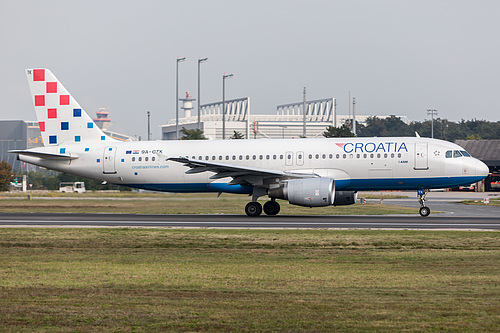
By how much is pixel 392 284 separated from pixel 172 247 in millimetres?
8587

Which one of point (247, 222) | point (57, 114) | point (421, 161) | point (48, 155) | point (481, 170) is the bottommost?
point (247, 222)

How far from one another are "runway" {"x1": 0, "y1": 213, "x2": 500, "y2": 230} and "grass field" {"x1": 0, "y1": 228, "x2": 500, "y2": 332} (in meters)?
3.91

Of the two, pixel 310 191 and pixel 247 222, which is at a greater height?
pixel 310 191

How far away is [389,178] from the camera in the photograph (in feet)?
107

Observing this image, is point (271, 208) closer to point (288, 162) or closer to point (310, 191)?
point (288, 162)

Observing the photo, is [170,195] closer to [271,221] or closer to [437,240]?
[271,221]

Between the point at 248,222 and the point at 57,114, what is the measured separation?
14.5 meters

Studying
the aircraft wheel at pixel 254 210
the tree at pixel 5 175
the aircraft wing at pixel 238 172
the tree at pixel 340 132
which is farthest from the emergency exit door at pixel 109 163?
the tree at pixel 340 132

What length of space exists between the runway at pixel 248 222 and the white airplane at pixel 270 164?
1417 mm

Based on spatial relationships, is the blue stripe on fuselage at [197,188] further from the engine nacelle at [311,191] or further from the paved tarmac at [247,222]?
the engine nacelle at [311,191]

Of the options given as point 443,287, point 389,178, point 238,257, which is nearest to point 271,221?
point 389,178

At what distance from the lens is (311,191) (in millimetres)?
30141

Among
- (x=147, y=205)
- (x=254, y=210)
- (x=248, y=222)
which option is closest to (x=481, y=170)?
(x=254, y=210)

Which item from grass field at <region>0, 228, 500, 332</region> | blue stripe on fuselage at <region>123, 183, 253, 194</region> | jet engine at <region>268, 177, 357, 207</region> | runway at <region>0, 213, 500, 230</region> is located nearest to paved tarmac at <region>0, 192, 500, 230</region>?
runway at <region>0, 213, 500, 230</region>
